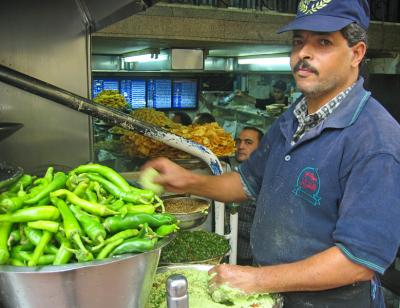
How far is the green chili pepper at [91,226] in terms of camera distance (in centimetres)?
121

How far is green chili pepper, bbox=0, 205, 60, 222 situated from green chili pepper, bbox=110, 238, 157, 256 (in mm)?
217

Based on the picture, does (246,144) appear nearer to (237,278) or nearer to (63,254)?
(237,278)

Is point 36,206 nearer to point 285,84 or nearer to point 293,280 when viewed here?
point 293,280

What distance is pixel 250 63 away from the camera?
8867 millimetres

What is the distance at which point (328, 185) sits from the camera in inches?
70.1

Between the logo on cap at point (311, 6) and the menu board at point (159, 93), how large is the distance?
7.24 metres

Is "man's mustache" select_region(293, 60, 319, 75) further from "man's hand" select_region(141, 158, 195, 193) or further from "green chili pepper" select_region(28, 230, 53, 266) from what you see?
"green chili pepper" select_region(28, 230, 53, 266)

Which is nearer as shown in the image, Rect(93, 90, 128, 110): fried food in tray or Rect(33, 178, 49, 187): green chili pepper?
Rect(33, 178, 49, 187): green chili pepper

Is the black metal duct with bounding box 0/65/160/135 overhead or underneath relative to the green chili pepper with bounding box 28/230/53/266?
overhead

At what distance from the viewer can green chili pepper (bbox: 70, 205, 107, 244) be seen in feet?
3.96

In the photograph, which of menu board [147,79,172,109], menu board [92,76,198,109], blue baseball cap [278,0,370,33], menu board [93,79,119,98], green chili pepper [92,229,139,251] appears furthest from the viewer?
menu board [147,79,172,109]

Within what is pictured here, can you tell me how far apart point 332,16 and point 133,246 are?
1.26 metres

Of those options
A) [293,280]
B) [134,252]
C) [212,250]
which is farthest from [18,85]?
[293,280]

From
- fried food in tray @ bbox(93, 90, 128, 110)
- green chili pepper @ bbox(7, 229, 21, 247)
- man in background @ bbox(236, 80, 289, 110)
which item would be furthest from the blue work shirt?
man in background @ bbox(236, 80, 289, 110)
